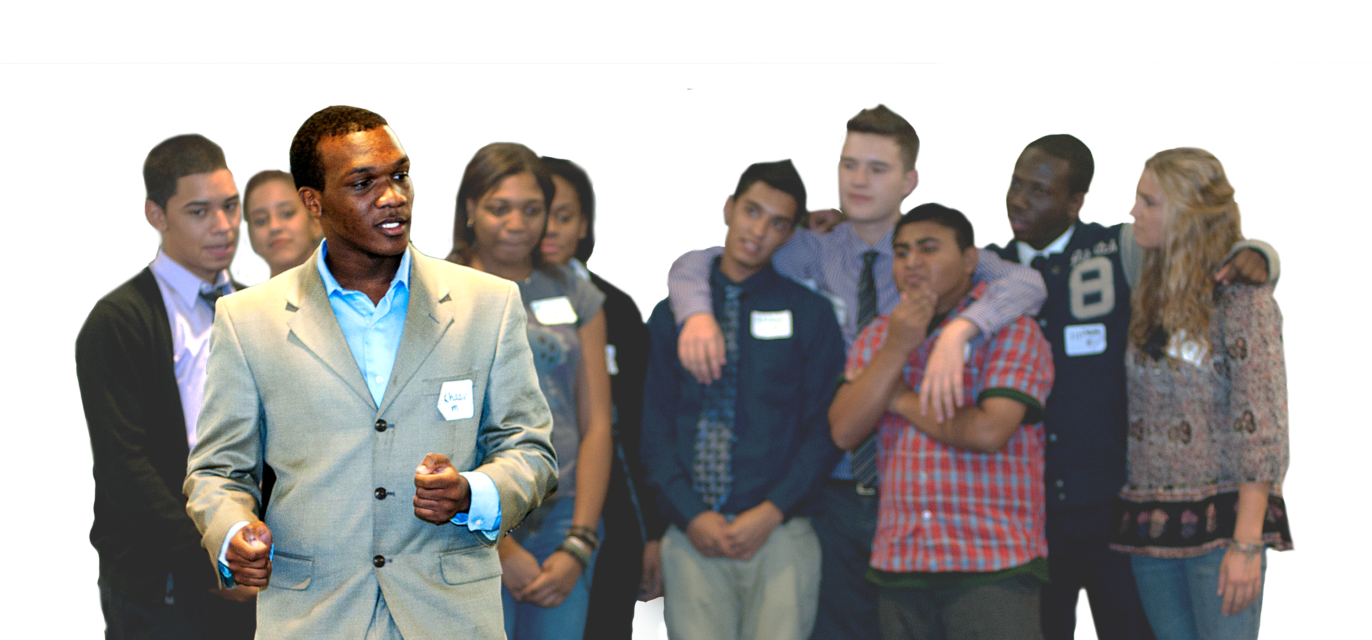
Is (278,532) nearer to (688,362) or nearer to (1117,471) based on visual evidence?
(688,362)

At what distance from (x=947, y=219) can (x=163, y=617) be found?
2.76m

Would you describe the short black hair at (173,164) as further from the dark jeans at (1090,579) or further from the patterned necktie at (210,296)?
the dark jeans at (1090,579)

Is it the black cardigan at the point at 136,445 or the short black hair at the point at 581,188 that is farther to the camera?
the short black hair at the point at 581,188

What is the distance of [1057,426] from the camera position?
352cm

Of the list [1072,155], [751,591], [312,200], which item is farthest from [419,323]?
[1072,155]

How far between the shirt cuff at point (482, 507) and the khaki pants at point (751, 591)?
1610 millimetres

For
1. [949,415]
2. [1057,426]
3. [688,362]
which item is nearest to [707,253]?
[688,362]

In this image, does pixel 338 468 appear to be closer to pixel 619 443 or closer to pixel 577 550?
pixel 577 550

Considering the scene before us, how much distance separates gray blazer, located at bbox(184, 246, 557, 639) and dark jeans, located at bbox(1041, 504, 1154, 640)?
7.29 ft

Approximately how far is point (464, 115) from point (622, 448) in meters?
1.76

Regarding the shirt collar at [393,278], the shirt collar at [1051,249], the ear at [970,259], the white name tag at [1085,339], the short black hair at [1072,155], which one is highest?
the short black hair at [1072,155]

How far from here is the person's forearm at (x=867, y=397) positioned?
3.22 metres

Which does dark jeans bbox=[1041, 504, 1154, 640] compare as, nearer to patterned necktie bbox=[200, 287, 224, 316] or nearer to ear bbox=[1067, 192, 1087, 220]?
ear bbox=[1067, 192, 1087, 220]

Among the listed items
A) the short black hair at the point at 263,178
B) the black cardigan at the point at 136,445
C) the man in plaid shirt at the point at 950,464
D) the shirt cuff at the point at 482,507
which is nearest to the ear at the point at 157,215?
the black cardigan at the point at 136,445
